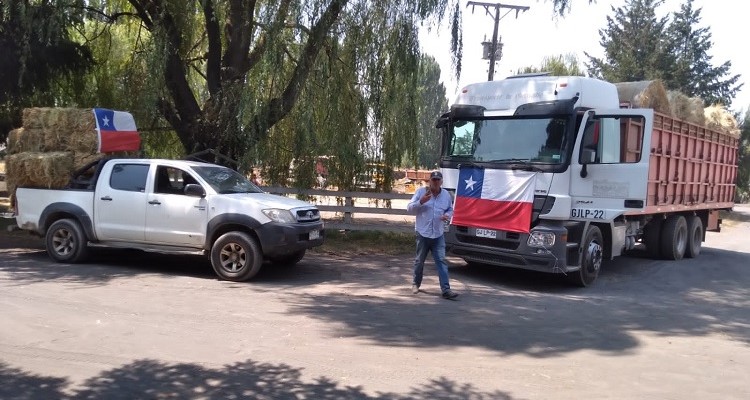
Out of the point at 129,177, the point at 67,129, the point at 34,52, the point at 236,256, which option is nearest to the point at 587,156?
the point at 236,256

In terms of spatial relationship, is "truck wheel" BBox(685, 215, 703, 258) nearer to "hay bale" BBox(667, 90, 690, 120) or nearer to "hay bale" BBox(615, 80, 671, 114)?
"hay bale" BBox(667, 90, 690, 120)

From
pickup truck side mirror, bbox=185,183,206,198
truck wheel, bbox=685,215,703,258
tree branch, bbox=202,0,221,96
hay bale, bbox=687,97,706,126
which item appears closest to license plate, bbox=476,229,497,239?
pickup truck side mirror, bbox=185,183,206,198

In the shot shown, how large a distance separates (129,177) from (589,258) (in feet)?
23.6

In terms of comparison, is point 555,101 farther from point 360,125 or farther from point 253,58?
point 253,58

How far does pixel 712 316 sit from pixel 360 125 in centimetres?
759

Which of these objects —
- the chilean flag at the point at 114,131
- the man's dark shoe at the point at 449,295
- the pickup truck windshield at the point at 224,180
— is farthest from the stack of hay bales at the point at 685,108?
the chilean flag at the point at 114,131

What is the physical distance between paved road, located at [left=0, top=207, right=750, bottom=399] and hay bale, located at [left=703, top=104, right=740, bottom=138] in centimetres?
506

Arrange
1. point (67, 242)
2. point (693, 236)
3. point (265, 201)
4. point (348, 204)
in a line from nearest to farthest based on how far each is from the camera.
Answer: point (265, 201) < point (67, 242) < point (693, 236) < point (348, 204)

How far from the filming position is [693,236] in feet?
44.4

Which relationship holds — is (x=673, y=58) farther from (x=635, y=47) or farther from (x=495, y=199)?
(x=495, y=199)

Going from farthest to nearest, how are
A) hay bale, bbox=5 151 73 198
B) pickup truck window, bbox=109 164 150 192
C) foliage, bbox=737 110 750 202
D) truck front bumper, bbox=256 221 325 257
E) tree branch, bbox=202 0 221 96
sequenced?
foliage, bbox=737 110 750 202 < tree branch, bbox=202 0 221 96 < hay bale, bbox=5 151 73 198 < pickup truck window, bbox=109 164 150 192 < truck front bumper, bbox=256 221 325 257

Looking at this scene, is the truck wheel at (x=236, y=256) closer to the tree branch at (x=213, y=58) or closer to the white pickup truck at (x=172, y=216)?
the white pickup truck at (x=172, y=216)

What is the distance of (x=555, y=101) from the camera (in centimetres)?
908

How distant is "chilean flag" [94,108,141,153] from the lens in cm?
1078
